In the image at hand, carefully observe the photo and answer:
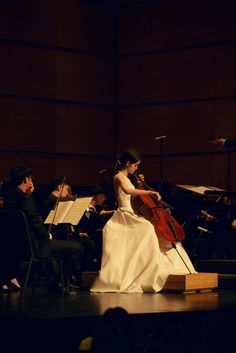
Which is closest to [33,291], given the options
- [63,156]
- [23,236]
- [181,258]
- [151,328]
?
[23,236]

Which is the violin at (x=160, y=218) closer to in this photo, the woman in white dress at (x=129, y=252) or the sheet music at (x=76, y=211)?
the woman in white dress at (x=129, y=252)

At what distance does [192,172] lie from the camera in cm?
1036

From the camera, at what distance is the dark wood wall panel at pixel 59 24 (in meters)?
10.1

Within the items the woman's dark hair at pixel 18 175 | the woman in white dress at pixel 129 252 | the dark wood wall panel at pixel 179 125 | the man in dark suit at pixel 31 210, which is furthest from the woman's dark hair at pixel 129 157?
the dark wood wall panel at pixel 179 125

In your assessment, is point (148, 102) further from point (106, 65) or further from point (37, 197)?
point (37, 197)

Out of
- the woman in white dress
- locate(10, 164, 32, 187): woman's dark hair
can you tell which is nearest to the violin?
the woman in white dress

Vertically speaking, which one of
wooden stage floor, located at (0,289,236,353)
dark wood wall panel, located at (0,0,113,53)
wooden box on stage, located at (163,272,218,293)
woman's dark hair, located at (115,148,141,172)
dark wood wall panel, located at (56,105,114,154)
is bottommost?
wooden box on stage, located at (163,272,218,293)

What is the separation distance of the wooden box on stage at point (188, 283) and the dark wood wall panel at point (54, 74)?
3842 mm

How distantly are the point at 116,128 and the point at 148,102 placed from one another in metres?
0.53

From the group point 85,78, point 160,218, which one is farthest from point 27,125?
point 160,218

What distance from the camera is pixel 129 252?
7.25 m

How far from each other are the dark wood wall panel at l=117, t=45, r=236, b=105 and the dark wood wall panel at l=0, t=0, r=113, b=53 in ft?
1.53

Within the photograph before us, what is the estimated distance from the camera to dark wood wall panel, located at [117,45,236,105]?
10.2 metres

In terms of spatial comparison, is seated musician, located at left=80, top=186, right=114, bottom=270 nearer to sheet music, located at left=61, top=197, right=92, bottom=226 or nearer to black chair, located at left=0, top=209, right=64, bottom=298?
sheet music, located at left=61, top=197, right=92, bottom=226
